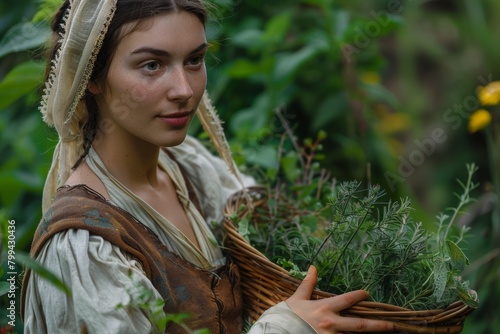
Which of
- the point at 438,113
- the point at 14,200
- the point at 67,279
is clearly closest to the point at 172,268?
the point at 67,279

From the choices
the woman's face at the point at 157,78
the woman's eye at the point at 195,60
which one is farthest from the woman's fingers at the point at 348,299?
the woman's eye at the point at 195,60

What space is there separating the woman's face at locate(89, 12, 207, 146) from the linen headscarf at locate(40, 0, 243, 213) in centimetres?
5

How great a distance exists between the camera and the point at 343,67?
3203 mm

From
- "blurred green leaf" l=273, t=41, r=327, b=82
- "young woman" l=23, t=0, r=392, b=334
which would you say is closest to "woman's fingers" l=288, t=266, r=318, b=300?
"young woman" l=23, t=0, r=392, b=334

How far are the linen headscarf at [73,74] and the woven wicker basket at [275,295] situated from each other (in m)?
0.41

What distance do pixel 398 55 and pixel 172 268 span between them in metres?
3.17

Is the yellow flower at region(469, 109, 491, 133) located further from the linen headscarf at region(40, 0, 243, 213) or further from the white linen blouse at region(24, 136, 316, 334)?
the linen headscarf at region(40, 0, 243, 213)

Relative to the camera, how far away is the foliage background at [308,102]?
2656 mm

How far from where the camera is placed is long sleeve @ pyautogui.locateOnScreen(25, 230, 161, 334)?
1.56 meters

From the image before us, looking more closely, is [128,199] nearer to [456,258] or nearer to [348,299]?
[348,299]

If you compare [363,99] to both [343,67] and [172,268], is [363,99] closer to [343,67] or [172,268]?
[343,67]

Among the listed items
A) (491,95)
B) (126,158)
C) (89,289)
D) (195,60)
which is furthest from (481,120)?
(89,289)

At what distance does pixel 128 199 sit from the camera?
1.82 meters

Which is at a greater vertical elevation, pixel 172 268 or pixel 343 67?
pixel 172 268
